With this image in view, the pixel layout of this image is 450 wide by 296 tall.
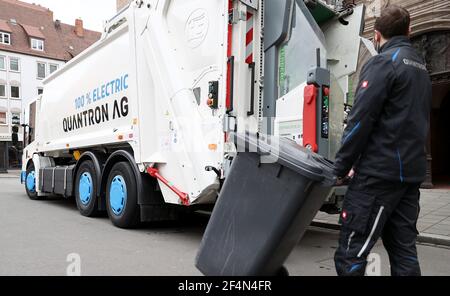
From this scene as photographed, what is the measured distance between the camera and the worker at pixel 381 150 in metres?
2.38

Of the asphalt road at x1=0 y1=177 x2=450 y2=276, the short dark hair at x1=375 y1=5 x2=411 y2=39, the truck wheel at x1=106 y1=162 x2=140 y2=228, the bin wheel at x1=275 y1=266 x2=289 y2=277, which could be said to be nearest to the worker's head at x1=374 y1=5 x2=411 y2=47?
the short dark hair at x1=375 y1=5 x2=411 y2=39

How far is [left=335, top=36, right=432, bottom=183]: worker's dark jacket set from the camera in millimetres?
2377

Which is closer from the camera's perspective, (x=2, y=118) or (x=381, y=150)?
(x=381, y=150)

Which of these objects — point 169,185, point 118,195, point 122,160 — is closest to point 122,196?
point 118,195

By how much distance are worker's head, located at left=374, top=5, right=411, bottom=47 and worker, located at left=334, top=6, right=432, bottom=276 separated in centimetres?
14

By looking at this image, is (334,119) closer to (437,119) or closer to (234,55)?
(234,55)

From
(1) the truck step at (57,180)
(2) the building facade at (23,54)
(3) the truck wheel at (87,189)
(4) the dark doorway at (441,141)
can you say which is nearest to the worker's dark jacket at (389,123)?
(3) the truck wheel at (87,189)

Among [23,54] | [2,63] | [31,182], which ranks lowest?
[31,182]

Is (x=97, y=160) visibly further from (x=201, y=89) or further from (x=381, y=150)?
(x=381, y=150)

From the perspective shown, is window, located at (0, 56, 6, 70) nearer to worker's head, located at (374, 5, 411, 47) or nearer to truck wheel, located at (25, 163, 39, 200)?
truck wheel, located at (25, 163, 39, 200)

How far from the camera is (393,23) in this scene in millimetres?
2562

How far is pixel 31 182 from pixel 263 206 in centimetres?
860

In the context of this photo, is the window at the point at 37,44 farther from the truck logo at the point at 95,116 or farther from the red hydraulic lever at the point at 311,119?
the red hydraulic lever at the point at 311,119

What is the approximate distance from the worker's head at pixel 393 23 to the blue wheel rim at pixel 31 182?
345 inches
